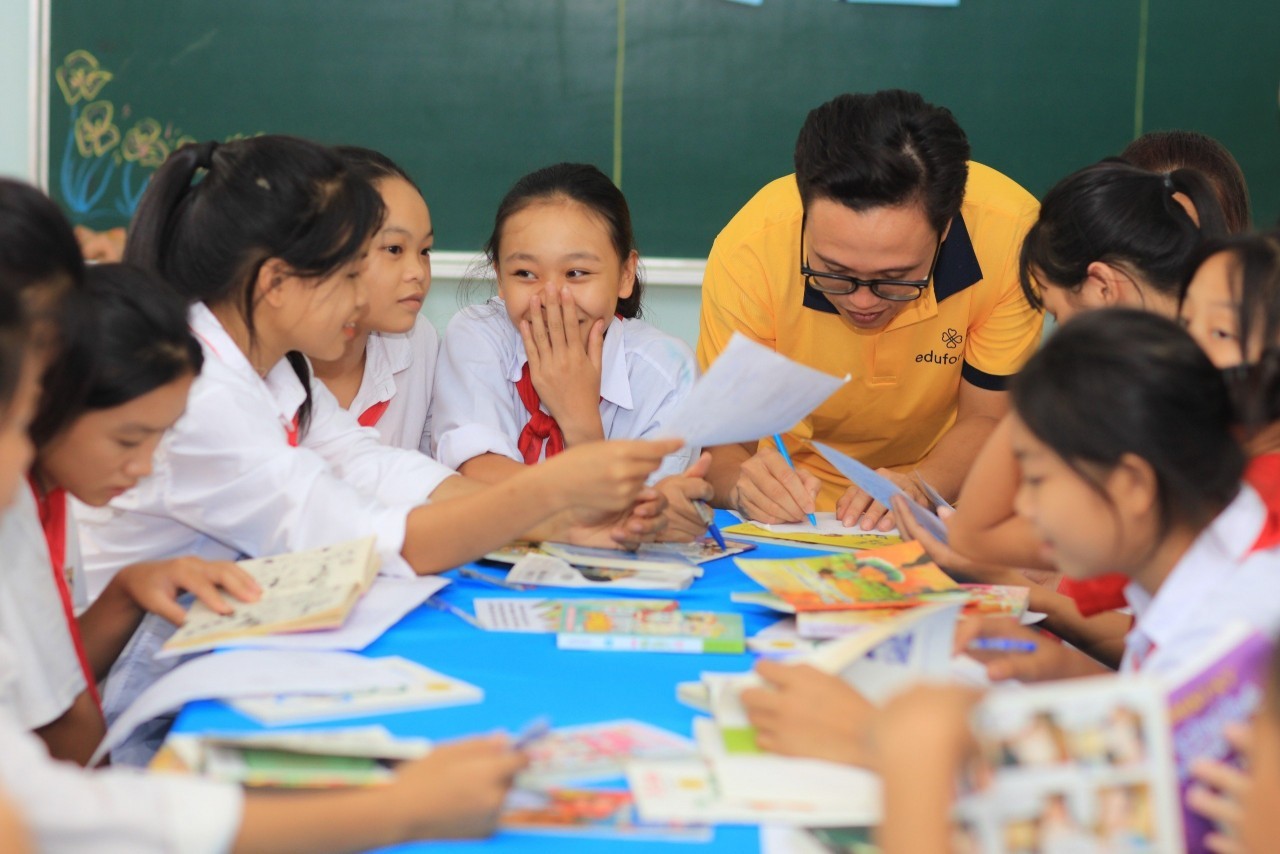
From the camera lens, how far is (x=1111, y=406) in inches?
43.0

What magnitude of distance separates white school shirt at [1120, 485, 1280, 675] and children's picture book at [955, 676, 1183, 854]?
360 mm

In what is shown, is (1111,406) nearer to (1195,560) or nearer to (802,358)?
(1195,560)

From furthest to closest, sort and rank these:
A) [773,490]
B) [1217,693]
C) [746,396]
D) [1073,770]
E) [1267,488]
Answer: [773,490] < [746,396] < [1267,488] < [1217,693] < [1073,770]

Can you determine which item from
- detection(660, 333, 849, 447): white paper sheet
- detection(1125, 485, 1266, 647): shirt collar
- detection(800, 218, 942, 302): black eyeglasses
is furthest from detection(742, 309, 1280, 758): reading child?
detection(800, 218, 942, 302): black eyeglasses

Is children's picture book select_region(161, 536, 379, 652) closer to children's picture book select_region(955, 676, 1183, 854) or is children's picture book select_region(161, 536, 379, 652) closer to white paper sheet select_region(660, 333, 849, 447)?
white paper sheet select_region(660, 333, 849, 447)

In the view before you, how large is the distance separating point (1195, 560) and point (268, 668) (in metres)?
0.89

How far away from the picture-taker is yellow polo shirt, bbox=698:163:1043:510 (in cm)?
245

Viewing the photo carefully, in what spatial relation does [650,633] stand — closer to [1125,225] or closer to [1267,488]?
[1267,488]

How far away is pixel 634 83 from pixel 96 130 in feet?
4.71

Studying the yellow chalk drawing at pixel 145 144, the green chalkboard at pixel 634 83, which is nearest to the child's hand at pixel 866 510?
the green chalkboard at pixel 634 83

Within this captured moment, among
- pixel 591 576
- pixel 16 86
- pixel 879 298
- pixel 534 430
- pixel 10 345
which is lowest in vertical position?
pixel 534 430

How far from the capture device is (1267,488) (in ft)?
3.76

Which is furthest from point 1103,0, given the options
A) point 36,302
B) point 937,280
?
point 36,302

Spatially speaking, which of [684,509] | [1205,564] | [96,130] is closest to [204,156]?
[684,509]
